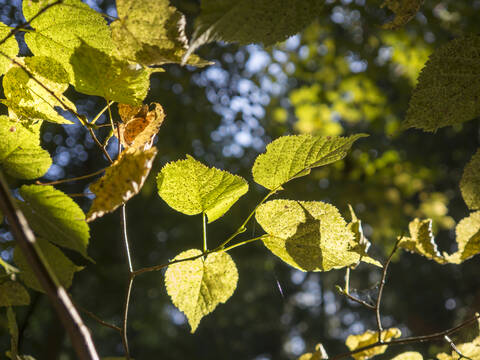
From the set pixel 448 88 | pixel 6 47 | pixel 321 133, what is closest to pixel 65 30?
pixel 6 47

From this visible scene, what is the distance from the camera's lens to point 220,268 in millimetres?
323

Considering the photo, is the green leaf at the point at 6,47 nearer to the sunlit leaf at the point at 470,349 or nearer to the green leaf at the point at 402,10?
the green leaf at the point at 402,10

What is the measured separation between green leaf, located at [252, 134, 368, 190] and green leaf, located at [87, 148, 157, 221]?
0.33ft

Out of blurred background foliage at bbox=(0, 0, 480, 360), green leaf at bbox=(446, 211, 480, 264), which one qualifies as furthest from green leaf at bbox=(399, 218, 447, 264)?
blurred background foliage at bbox=(0, 0, 480, 360)

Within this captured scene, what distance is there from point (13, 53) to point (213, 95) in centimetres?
268

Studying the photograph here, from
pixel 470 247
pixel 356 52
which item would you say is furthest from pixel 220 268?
pixel 356 52

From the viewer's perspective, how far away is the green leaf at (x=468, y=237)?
334 millimetres

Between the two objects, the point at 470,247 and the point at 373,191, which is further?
the point at 373,191

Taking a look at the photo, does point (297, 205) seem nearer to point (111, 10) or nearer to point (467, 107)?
point (467, 107)

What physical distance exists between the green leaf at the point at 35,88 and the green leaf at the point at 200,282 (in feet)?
0.49

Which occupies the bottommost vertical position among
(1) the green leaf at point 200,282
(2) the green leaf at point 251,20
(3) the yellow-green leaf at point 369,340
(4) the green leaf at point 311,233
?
(3) the yellow-green leaf at point 369,340

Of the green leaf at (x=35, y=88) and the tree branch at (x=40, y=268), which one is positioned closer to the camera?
the tree branch at (x=40, y=268)

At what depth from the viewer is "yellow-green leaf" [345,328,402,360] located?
38 centimetres

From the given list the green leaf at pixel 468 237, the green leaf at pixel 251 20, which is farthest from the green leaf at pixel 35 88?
the green leaf at pixel 468 237
